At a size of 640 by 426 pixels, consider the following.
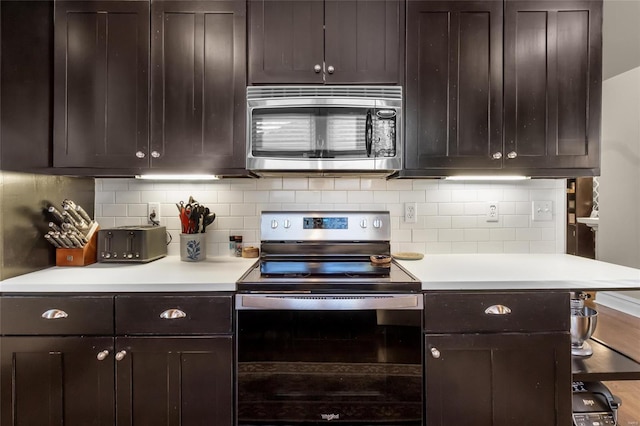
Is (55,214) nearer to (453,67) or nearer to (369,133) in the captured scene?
(369,133)

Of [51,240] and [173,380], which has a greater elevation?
[51,240]

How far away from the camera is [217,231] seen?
6.64 feet

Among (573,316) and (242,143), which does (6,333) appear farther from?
(573,316)

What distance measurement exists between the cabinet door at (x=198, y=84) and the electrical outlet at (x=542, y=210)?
1715 millimetres

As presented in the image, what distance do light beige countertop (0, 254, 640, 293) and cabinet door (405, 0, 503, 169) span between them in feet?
2.01

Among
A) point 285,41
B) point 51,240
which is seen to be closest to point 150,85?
point 285,41

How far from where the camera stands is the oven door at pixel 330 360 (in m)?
1.37

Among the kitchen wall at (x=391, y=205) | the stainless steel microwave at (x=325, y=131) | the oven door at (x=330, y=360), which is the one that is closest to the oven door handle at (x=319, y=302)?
the oven door at (x=330, y=360)

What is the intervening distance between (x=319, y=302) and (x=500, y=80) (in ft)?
4.51

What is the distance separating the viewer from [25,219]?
158cm

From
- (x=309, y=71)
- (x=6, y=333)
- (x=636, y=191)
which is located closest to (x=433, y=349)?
(x=309, y=71)

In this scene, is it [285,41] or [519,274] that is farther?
[285,41]

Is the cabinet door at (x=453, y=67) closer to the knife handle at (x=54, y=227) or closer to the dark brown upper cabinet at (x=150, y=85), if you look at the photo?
the dark brown upper cabinet at (x=150, y=85)

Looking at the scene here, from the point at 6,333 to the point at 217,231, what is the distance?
0.99 m
